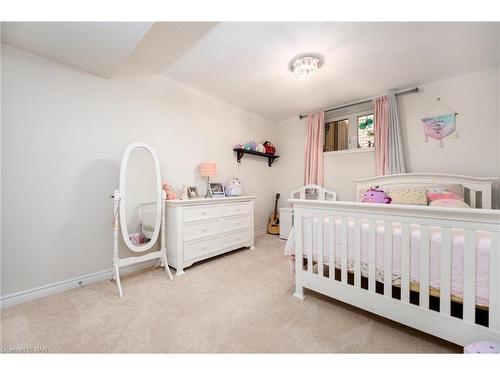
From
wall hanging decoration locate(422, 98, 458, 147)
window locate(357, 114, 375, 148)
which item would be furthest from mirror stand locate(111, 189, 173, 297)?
wall hanging decoration locate(422, 98, 458, 147)

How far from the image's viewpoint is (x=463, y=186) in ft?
7.51

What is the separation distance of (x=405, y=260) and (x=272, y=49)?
200 cm

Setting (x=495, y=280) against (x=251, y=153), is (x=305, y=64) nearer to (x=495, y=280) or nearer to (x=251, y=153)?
(x=251, y=153)

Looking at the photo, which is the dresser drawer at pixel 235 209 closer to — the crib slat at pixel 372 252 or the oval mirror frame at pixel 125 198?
the oval mirror frame at pixel 125 198

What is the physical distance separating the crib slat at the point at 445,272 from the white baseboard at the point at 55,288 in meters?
A: 2.63

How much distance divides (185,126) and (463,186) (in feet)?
11.0

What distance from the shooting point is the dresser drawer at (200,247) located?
2330 mm

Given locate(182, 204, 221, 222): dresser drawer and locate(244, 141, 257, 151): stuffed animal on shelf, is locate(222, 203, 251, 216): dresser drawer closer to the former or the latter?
locate(182, 204, 221, 222): dresser drawer

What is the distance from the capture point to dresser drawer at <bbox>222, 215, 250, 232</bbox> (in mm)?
2748

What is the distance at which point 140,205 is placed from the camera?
219 cm

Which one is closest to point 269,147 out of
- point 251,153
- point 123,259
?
point 251,153

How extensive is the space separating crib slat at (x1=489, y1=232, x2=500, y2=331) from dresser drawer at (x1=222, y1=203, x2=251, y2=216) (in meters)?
2.29

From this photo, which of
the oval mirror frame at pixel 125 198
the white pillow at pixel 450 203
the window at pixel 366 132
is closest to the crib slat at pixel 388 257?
the white pillow at pixel 450 203
